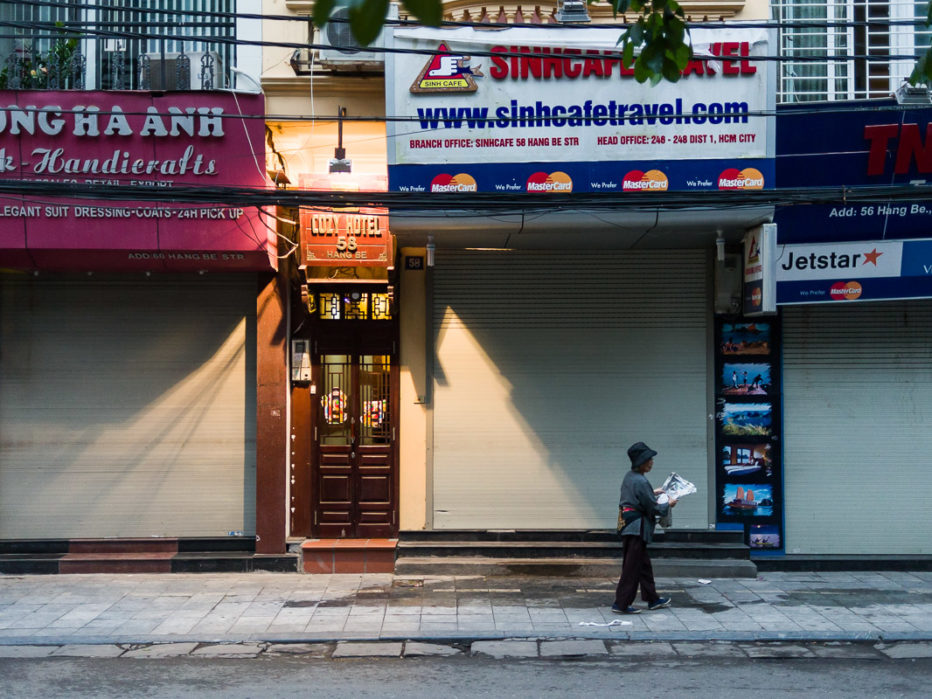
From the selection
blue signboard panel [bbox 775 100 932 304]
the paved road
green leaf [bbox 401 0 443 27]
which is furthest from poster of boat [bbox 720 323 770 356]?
green leaf [bbox 401 0 443 27]

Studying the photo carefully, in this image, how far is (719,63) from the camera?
10.9m

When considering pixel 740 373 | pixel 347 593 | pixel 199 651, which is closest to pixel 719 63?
pixel 740 373

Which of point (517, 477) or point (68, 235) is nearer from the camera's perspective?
point (68, 235)

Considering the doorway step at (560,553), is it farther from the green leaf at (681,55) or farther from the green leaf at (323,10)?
the green leaf at (323,10)

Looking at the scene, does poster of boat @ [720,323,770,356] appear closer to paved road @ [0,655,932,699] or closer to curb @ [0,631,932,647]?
curb @ [0,631,932,647]

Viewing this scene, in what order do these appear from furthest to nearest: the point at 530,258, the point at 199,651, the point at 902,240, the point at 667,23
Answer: the point at 530,258 → the point at 902,240 → the point at 199,651 → the point at 667,23

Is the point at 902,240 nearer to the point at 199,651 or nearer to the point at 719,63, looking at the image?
the point at 719,63

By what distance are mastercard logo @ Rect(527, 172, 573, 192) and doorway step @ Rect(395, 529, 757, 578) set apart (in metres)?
4.30

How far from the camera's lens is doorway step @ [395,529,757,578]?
11.9 metres

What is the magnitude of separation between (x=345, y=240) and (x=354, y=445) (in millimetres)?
2700

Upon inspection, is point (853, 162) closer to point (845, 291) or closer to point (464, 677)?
point (845, 291)

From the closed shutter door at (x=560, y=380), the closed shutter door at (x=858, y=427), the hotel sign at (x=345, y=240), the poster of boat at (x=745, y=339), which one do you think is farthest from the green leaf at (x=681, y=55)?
the closed shutter door at (x=858, y=427)

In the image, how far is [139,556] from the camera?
12.2m

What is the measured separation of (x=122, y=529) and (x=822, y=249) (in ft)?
31.0
